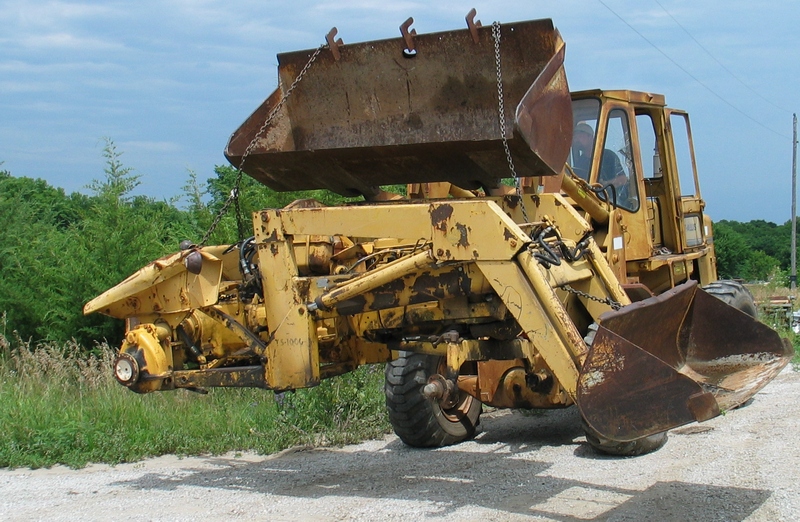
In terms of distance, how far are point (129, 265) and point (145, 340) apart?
569 cm

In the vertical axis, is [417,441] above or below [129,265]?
below

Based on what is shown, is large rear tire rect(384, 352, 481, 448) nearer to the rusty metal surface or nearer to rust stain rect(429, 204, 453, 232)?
rust stain rect(429, 204, 453, 232)

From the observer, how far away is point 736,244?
30.4 metres

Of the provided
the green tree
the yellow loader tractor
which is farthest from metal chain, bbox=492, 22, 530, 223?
the green tree

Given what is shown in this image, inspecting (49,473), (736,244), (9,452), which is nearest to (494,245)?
(49,473)

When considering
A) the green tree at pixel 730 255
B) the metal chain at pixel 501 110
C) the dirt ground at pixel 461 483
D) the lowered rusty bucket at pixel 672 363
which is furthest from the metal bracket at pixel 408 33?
the green tree at pixel 730 255

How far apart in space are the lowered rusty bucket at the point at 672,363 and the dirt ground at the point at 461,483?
0.74 metres

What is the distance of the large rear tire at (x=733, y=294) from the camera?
879cm

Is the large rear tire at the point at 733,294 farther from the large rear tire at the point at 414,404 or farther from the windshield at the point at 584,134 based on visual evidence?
the large rear tire at the point at 414,404

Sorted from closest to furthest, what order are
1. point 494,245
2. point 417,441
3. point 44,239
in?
point 494,245 → point 417,441 → point 44,239

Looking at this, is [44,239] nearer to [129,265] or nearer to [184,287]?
[129,265]

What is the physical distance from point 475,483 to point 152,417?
11.0 ft

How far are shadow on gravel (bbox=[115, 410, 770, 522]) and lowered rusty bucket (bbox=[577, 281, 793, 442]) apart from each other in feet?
2.37

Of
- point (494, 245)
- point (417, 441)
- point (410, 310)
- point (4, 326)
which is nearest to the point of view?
point (494, 245)
